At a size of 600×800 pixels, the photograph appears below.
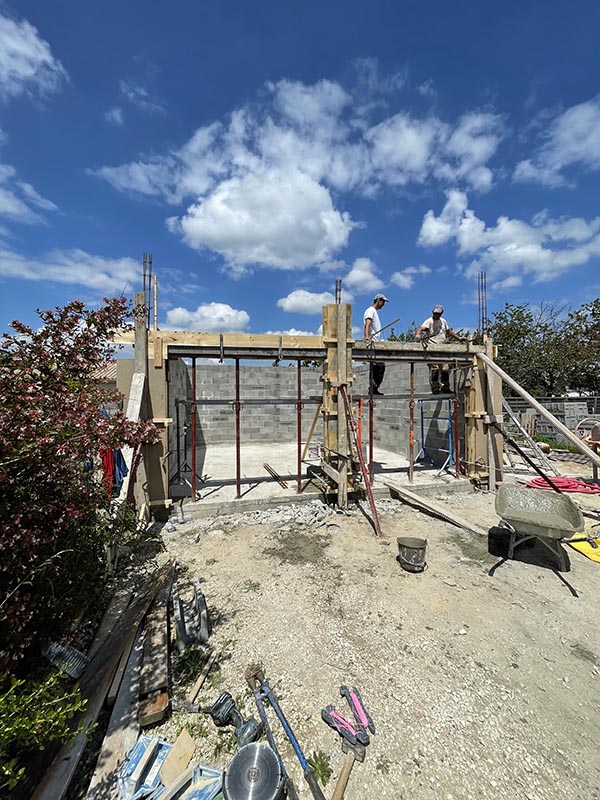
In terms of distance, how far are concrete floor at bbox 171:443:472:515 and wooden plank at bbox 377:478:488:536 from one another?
0.83 ft

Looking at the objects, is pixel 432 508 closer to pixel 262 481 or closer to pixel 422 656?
pixel 422 656

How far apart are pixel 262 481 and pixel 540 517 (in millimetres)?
4435

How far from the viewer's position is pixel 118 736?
1.77 m

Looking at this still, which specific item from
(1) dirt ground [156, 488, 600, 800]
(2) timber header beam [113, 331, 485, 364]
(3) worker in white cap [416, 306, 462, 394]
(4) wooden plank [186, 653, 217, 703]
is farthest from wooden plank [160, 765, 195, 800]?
(3) worker in white cap [416, 306, 462, 394]

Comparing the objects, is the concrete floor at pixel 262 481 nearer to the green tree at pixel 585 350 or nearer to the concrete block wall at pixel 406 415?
the concrete block wall at pixel 406 415

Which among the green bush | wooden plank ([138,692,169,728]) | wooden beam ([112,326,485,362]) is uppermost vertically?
wooden beam ([112,326,485,362])

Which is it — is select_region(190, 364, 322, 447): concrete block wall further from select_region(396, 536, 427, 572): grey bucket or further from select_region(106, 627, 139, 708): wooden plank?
select_region(106, 627, 139, 708): wooden plank

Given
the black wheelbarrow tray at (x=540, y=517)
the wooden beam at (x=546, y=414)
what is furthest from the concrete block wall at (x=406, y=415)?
the black wheelbarrow tray at (x=540, y=517)

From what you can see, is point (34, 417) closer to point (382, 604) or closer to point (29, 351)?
point (29, 351)

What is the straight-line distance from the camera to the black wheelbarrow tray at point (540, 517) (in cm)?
328

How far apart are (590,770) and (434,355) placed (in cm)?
547

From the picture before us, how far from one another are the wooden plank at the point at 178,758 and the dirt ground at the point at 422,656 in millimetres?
77

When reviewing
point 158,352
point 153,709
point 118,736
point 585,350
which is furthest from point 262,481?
point 585,350

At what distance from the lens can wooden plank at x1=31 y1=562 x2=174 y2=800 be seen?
151cm
